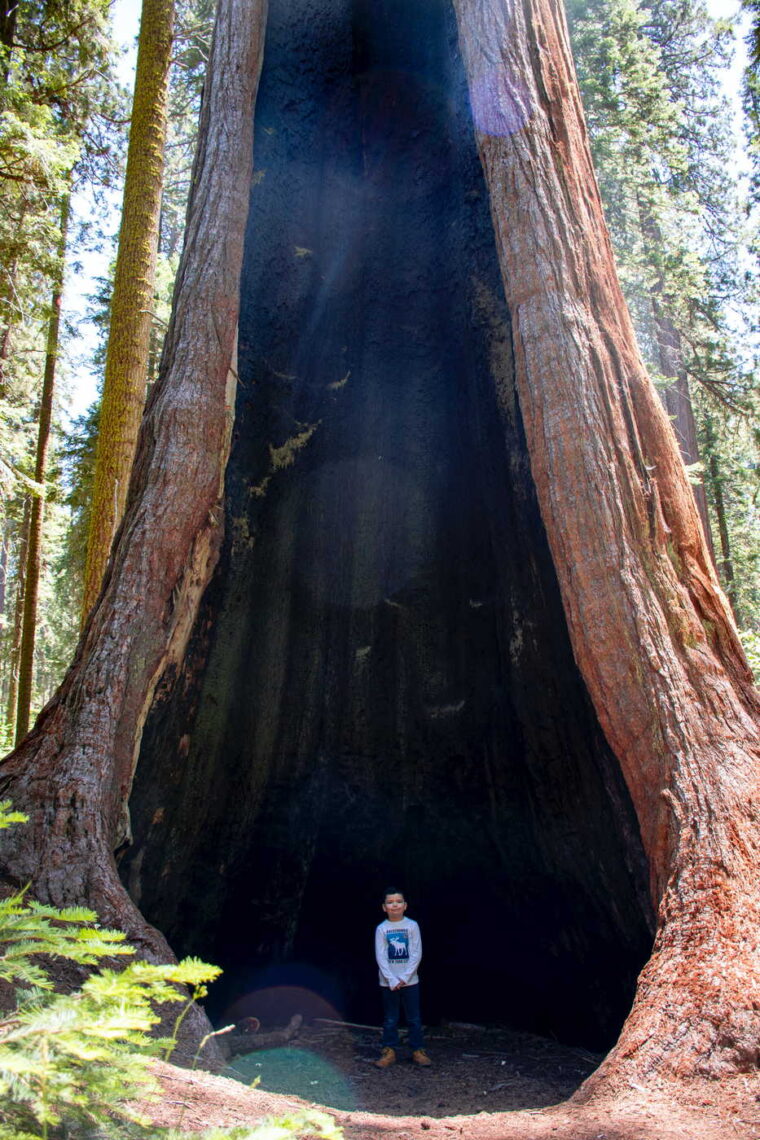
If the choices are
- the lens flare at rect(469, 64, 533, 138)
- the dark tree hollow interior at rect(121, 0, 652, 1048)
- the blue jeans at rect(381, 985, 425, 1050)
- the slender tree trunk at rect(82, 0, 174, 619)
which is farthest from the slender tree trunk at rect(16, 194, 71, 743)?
the blue jeans at rect(381, 985, 425, 1050)

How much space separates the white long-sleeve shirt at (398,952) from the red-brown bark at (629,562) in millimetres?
1994

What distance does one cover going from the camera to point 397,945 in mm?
5098

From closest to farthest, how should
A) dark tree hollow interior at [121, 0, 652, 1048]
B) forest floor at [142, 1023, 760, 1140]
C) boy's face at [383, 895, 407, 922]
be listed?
forest floor at [142, 1023, 760, 1140]
boy's face at [383, 895, 407, 922]
dark tree hollow interior at [121, 0, 652, 1048]

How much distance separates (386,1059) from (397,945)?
61 cm

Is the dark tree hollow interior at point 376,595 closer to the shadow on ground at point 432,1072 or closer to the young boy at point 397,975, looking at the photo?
the shadow on ground at point 432,1072

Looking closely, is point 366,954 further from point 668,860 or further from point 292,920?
point 668,860

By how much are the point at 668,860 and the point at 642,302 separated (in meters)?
15.9

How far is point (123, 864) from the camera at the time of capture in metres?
4.61

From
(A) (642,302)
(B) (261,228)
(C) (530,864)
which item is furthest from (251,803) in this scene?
(A) (642,302)

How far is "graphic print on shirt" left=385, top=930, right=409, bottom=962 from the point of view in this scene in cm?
508

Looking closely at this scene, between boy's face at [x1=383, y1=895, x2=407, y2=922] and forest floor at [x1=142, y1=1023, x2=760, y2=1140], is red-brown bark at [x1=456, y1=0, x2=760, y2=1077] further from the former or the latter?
boy's face at [x1=383, y1=895, x2=407, y2=922]

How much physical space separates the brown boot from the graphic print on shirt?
1.58 ft

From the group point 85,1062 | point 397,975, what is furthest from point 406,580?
point 85,1062

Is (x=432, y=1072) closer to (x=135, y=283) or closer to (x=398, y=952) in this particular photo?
(x=398, y=952)
